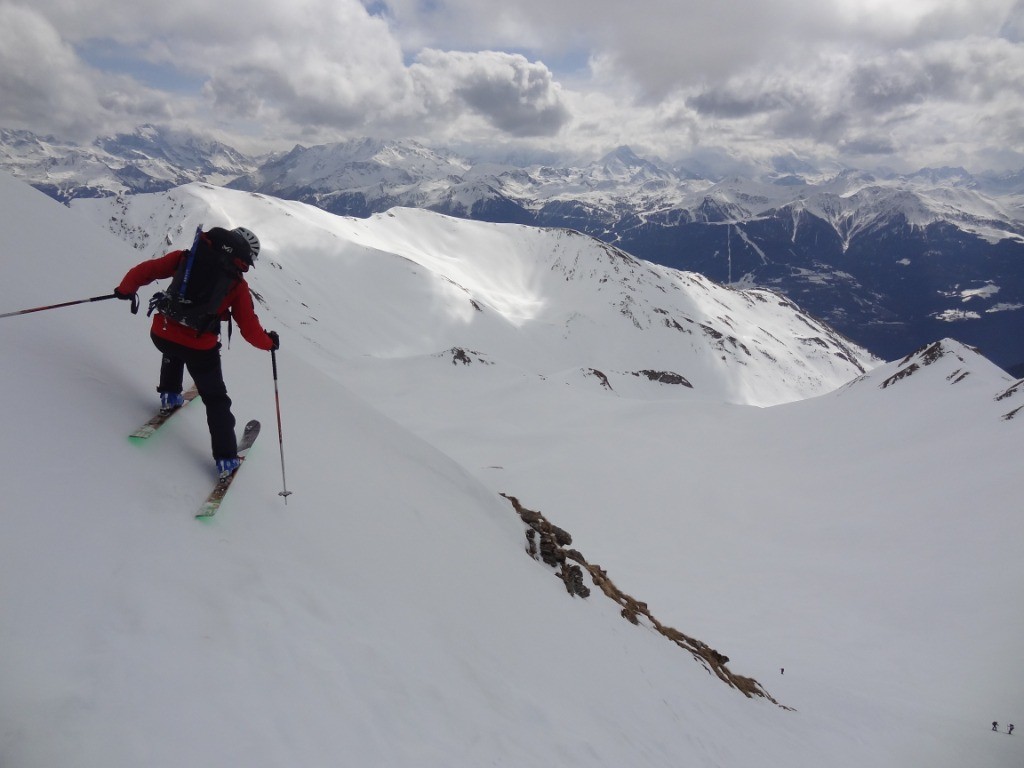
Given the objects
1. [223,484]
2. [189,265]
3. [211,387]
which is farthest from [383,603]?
[189,265]

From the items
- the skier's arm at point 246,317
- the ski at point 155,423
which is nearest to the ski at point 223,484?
the ski at point 155,423

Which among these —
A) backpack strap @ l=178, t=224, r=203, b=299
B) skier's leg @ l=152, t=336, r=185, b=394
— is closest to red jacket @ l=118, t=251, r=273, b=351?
backpack strap @ l=178, t=224, r=203, b=299

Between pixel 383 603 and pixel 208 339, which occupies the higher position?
pixel 208 339

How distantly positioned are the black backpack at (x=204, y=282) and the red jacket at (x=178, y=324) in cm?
9

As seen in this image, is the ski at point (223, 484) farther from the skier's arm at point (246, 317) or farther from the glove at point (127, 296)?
the glove at point (127, 296)

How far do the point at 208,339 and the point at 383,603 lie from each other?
12.7ft

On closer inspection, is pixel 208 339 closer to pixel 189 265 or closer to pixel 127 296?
pixel 189 265

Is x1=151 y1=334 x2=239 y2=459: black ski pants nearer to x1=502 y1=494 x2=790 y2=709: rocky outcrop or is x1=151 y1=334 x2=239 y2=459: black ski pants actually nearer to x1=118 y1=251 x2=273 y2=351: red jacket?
x1=118 y1=251 x2=273 y2=351: red jacket

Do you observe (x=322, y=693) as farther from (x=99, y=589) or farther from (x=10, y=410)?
(x=10, y=410)

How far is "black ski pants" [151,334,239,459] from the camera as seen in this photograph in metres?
6.61

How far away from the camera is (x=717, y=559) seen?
24.5 meters

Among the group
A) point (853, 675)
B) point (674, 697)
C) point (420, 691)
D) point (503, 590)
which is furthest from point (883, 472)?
point (420, 691)

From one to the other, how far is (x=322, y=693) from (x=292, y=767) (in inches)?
33.3

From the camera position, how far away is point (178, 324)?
6.69 metres
